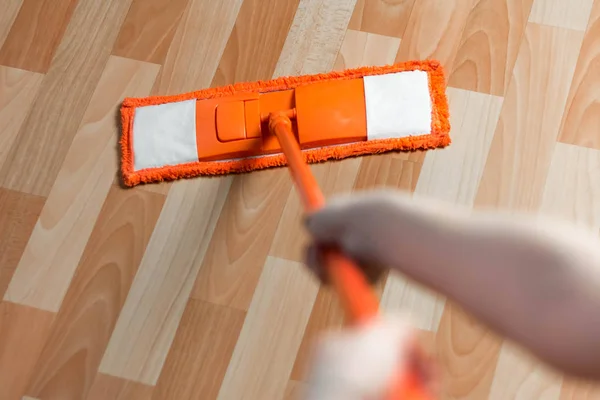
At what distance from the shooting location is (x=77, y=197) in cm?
110

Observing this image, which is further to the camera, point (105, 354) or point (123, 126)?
point (123, 126)

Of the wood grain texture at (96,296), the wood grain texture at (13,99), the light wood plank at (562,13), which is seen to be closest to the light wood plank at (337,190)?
the wood grain texture at (96,296)

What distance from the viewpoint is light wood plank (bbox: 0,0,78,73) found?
119 centimetres

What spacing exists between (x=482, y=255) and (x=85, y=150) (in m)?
0.82

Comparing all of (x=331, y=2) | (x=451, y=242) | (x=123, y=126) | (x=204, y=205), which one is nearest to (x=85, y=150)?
(x=123, y=126)

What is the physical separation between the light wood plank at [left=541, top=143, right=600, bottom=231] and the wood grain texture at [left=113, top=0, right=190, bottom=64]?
0.64m

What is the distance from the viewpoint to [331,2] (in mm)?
1173

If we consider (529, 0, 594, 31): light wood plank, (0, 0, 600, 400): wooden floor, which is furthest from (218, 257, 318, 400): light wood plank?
(529, 0, 594, 31): light wood plank

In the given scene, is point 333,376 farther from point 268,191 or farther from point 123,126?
point 123,126

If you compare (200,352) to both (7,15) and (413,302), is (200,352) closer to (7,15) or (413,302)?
(413,302)

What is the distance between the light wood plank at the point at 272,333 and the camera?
98 centimetres

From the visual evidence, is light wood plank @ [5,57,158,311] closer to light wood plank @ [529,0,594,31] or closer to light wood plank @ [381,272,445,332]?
light wood plank @ [381,272,445,332]

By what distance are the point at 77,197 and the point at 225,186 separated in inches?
9.2

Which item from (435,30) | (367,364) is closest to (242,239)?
(435,30)
